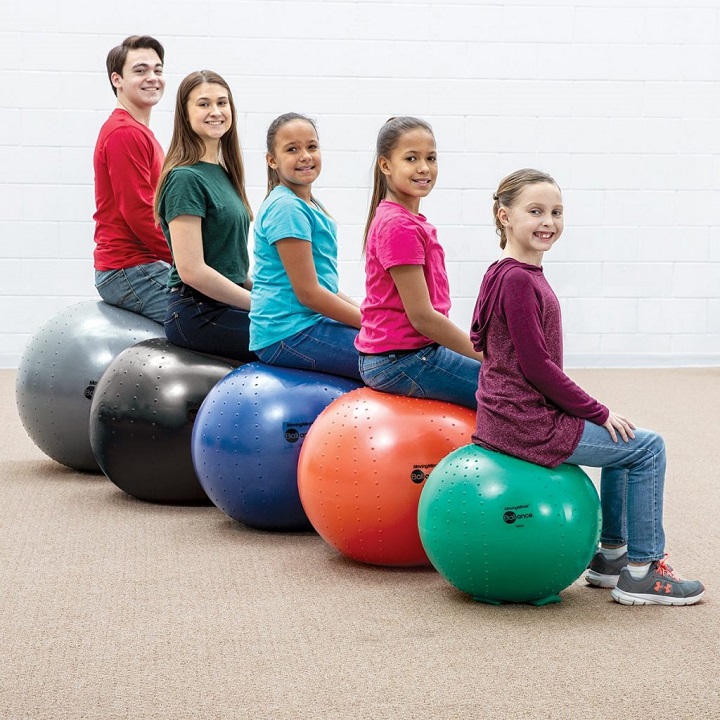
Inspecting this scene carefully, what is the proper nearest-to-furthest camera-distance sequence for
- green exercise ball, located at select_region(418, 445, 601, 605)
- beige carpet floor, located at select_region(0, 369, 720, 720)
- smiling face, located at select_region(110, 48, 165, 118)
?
1. beige carpet floor, located at select_region(0, 369, 720, 720)
2. green exercise ball, located at select_region(418, 445, 601, 605)
3. smiling face, located at select_region(110, 48, 165, 118)

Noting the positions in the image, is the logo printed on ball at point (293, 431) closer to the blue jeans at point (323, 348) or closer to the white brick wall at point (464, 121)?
the blue jeans at point (323, 348)

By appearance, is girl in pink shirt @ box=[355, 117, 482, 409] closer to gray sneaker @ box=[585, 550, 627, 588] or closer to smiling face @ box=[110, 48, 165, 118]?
gray sneaker @ box=[585, 550, 627, 588]

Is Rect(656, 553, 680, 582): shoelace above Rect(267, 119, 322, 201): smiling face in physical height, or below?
below

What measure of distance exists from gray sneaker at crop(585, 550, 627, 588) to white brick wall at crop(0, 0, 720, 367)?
4.20m

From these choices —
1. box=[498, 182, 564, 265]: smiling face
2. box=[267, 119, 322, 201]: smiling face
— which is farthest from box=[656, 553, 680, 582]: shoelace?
box=[267, 119, 322, 201]: smiling face

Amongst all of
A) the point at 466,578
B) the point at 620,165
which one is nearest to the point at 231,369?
the point at 466,578

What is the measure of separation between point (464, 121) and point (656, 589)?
4.65 meters

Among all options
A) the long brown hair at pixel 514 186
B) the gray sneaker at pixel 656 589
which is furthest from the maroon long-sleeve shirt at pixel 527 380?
the gray sneaker at pixel 656 589

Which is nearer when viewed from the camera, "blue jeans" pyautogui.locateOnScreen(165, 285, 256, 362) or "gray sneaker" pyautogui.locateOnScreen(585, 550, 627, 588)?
"gray sneaker" pyautogui.locateOnScreen(585, 550, 627, 588)

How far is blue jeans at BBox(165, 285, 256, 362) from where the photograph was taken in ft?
11.9

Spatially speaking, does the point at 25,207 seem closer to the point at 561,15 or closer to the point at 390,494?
the point at 561,15

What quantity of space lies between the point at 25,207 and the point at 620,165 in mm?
3585

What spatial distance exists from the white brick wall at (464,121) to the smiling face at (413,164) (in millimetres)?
3869

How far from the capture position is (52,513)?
3.61 m
